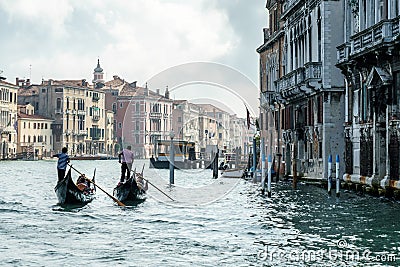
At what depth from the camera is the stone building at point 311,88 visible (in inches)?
672

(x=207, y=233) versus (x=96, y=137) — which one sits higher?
(x=96, y=137)

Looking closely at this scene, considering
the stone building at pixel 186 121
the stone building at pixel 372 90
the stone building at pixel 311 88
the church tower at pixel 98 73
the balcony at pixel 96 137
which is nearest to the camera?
the stone building at pixel 372 90

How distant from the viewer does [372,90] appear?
14.1 metres

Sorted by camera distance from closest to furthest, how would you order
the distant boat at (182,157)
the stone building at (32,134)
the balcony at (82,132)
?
the distant boat at (182,157) → the stone building at (32,134) → the balcony at (82,132)

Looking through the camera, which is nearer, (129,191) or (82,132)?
(129,191)

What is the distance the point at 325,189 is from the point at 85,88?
161 feet

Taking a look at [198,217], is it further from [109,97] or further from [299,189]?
[109,97]

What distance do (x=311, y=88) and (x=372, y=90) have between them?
3667mm

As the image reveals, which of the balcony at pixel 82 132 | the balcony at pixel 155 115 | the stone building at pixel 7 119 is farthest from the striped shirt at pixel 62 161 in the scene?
the balcony at pixel 82 132

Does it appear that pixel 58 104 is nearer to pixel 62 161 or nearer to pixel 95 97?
pixel 95 97

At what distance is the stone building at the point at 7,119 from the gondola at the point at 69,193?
41.7 m

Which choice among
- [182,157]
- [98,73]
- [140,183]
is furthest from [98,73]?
[140,183]

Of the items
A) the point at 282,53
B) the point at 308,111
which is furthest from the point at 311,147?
the point at 282,53

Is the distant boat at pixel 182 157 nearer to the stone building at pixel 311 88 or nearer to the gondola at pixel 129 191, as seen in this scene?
the stone building at pixel 311 88
